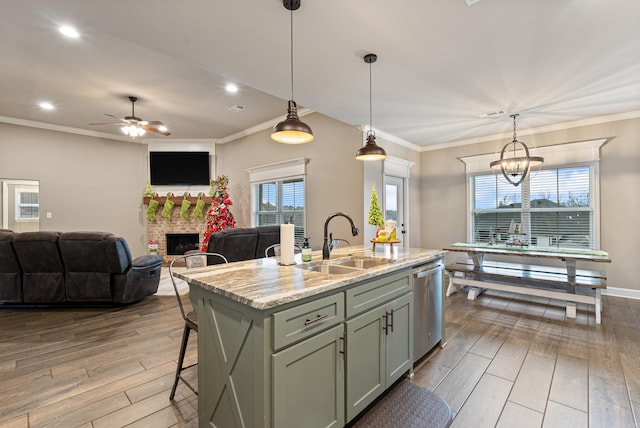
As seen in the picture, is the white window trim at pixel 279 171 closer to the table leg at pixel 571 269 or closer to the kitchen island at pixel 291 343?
the kitchen island at pixel 291 343

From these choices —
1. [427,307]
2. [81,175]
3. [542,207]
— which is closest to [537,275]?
[542,207]

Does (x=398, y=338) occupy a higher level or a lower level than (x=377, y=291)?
lower

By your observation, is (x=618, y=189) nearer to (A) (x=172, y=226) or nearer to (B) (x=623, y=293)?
(B) (x=623, y=293)

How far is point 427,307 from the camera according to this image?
2.54m

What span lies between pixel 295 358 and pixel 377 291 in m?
0.76

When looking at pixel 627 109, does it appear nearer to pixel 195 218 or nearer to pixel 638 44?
pixel 638 44

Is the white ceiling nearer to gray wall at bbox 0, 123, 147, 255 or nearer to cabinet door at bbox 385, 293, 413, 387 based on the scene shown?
gray wall at bbox 0, 123, 147, 255

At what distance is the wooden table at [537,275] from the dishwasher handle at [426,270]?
6.33ft

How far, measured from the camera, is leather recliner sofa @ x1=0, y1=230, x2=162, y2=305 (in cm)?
373

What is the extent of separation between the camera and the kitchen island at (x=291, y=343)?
131 cm

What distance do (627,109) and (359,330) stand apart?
17.3ft

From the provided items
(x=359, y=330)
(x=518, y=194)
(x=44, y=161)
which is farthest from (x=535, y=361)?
(x=44, y=161)

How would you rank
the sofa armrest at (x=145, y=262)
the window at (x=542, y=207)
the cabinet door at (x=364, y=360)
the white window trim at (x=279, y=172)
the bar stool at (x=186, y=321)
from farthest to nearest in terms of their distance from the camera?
the white window trim at (x=279, y=172) < the window at (x=542, y=207) < the sofa armrest at (x=145, y=262) < the bar stool at (x=186, y=321) < the cabinet door at (x=364, y=360)

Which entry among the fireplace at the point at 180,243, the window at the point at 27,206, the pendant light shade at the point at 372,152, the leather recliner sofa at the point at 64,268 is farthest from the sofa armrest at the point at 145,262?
the window at the point at 27,206
